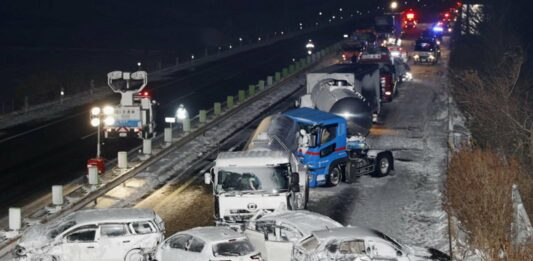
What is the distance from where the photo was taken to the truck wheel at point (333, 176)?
29.2 meters

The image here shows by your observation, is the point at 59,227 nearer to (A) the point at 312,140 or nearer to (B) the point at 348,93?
(A) the point at 312,140

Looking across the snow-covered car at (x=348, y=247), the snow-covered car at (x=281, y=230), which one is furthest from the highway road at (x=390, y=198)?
the snow-covered car at (x=348, y=247)

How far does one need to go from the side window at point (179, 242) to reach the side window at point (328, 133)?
10991 mm

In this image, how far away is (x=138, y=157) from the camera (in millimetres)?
33781

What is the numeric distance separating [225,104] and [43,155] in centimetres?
1585

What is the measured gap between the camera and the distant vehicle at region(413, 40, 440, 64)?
68.8m

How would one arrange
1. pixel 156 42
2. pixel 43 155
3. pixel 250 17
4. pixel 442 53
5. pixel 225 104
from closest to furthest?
pixel 43 155 → pixel 225 104 → pixel 442 53 → pixel 156 42 → pixel 250 17

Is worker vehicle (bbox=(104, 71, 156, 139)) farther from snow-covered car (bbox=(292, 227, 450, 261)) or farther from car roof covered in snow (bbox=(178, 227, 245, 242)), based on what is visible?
snow-covered car (bbox=(292, 227, 450, 261))

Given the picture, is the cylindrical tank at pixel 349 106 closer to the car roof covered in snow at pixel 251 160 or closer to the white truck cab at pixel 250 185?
the car roof covered in snow at pixel 251 160

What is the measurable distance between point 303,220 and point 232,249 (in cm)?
280

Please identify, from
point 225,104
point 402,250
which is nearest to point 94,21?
point 225,104

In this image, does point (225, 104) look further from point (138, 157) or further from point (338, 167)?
point (338, 167)

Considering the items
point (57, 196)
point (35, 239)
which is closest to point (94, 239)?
point (35, 239)

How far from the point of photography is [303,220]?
2034 centimetres
